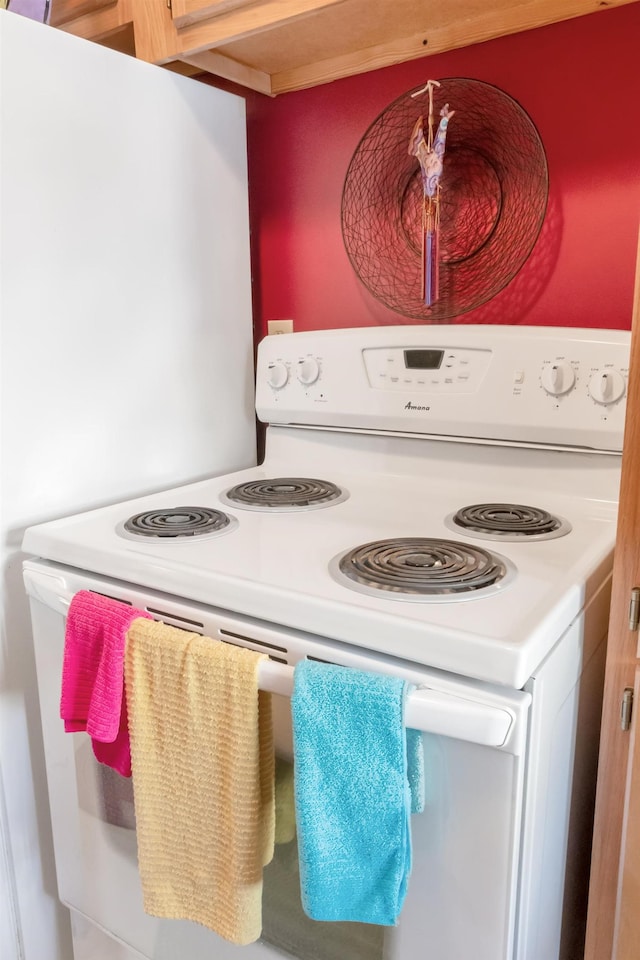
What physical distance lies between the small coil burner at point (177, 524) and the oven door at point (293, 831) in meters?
0.09

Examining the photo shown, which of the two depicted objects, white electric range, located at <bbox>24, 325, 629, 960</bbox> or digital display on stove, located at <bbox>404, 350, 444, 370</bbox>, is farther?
digital display on stove, located at <bbox>404, 350, 444, 370</bbox>

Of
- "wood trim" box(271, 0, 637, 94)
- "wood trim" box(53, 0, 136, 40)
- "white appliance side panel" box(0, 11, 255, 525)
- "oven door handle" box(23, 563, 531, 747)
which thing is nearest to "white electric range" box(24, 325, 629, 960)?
"oven door handle" box(23, 563, 531, 747)

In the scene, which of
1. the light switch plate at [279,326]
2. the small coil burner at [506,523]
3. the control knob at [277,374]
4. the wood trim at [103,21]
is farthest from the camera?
the light switch plate at [279,326]

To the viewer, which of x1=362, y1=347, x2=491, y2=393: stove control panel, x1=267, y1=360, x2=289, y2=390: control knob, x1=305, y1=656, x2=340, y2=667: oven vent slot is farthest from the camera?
x1=267, y1=360, x2=289, y2=390: control knob

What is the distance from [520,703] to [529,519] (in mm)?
448

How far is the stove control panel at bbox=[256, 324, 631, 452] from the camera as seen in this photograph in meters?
1.13

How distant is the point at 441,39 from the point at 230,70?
42 centimetres

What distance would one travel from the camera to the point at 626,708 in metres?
0.81

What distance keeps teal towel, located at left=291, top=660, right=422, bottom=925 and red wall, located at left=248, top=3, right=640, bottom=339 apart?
84 centimetres

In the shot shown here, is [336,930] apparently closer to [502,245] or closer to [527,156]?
[502,245]

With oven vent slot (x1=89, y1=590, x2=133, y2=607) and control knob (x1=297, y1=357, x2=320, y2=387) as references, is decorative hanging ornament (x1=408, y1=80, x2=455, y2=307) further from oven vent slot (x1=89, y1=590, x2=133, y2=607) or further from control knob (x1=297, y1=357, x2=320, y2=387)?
oven vent slot (x1=89, y1=590, x2=133, y2=607)

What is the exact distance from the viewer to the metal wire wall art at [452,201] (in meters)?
1.27

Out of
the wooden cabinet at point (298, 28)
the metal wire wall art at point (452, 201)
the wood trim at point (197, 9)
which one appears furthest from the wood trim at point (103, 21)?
the metal wire wall art at point (452, 201)

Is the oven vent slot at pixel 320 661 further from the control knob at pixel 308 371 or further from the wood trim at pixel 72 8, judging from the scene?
the wood trim at pixel 72 8
